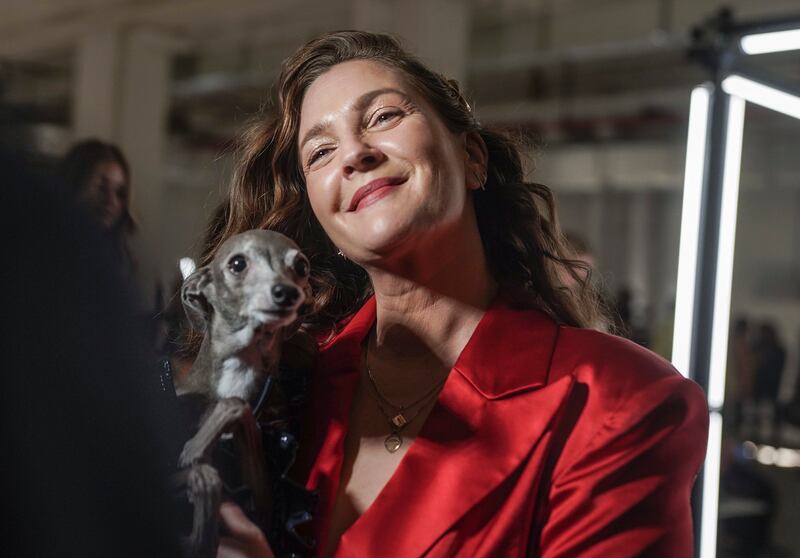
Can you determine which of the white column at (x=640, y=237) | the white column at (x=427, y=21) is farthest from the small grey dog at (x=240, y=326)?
the white column at (x=640, y=237)

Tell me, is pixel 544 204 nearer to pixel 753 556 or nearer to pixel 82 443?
pixel 82 443

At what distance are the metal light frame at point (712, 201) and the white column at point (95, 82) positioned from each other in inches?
46.0

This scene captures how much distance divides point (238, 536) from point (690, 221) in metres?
1.63

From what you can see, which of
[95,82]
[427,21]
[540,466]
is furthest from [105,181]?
[427,21]

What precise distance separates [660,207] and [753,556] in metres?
4.61

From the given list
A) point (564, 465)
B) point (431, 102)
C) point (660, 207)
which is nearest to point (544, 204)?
point (431, 102)

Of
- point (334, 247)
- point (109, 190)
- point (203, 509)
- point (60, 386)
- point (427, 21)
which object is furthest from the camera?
point (427, 21)

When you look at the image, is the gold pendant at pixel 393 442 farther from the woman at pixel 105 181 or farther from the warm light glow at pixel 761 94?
the warm light glow at pixel 761 94

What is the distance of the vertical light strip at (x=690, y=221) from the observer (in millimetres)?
1992

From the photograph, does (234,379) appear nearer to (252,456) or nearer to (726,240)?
(252,456)

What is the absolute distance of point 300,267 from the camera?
0.62 m

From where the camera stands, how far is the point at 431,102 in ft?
2.64

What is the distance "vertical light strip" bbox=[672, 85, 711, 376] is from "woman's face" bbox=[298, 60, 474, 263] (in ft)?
4.48

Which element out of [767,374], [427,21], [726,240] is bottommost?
[767,374]
